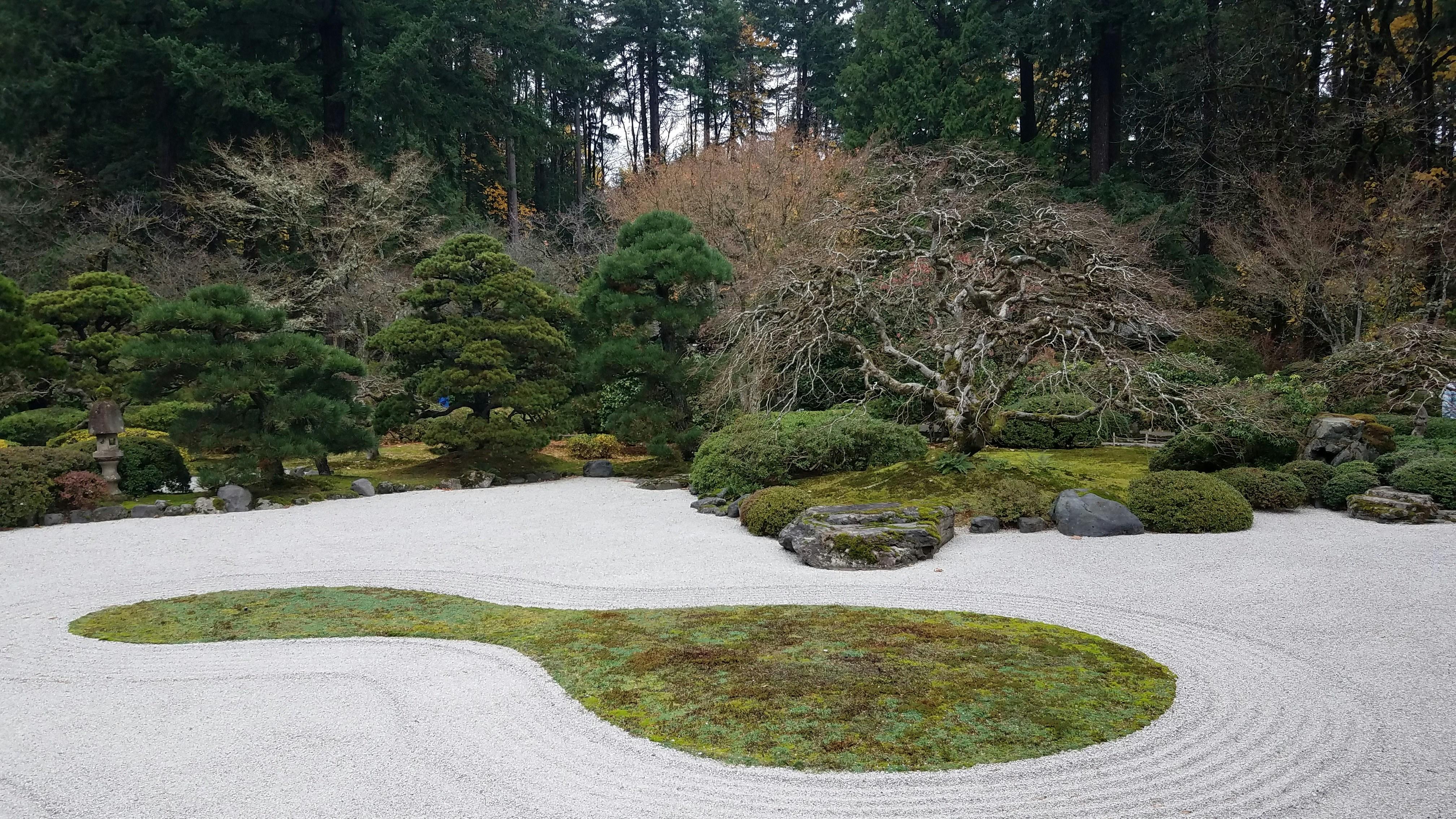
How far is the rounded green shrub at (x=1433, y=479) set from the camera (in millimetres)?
8492

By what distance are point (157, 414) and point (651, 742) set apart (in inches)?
477

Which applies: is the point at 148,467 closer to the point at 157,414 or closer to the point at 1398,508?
the point at 157,414

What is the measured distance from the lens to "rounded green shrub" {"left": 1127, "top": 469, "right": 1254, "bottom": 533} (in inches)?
323

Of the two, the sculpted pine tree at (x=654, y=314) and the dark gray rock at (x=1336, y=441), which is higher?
the sculpted pine tree at (x=654, y=314)

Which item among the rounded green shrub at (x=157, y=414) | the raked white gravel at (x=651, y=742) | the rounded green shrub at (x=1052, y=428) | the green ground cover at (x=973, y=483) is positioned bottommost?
the raked white gravel at (x=651, y=742)

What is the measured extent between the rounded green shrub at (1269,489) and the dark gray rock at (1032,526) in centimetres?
216

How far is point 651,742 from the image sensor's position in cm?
388

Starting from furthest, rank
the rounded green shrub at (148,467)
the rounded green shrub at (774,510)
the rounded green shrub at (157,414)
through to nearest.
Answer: the rounded green shrub at (157,414) < the rounded green shrub at (148,467) < the rounded green shrub at (774,510)

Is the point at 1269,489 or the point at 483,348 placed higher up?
the point at 483,348

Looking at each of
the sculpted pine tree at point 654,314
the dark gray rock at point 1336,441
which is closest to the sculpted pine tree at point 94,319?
the sculpted pine tree at point 654,314

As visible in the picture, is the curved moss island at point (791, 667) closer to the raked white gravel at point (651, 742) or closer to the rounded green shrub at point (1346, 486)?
the raked white gravel at point (651, 742)

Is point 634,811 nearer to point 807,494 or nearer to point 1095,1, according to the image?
point 807,494

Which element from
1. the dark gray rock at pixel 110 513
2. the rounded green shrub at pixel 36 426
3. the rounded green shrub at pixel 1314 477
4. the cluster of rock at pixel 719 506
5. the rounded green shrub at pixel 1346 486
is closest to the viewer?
the rounded green shrub at pixel 1346 486

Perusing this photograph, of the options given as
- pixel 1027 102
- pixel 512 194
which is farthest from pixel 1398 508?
pixel 512 194
